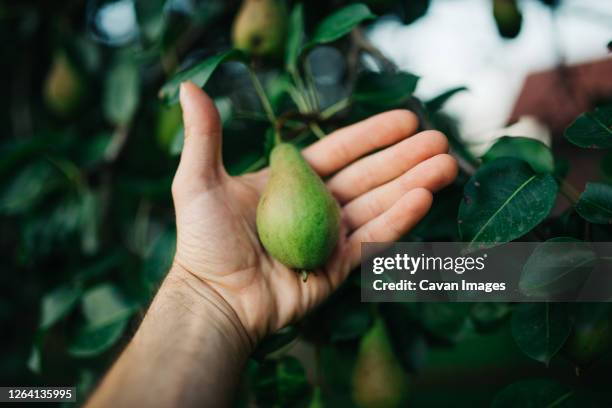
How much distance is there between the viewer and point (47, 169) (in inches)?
49.6

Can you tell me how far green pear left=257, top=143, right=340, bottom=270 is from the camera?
673 mm

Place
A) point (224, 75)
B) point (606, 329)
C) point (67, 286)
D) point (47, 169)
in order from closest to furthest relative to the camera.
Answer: point (606, 329)
point (67, 286)
point (47, 169)
point (224, 75)

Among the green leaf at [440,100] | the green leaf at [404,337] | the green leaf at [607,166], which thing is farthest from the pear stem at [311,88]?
the green leaf at [607,166]

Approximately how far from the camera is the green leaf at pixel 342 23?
78cm

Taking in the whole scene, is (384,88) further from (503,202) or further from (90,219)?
(90,219)

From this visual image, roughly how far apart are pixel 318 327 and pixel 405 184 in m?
0.33

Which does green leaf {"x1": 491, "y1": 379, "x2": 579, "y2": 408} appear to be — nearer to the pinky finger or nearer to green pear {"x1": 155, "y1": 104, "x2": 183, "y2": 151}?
the pinky finger

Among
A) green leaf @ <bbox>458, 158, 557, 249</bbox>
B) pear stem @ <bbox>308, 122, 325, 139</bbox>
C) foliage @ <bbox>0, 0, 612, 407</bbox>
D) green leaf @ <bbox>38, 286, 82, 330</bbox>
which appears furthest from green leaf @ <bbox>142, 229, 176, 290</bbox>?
green leaf @ <bbox>458, 158, 557, 249</bbox>

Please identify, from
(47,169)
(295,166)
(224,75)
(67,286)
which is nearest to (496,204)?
(295,166)

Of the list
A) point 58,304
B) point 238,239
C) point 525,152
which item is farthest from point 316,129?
point 58,304

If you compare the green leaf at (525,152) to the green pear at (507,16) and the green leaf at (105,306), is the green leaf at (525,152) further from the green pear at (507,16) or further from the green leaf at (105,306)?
the green leaf at (105,306)

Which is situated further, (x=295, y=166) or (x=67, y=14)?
(x=67, y=14)

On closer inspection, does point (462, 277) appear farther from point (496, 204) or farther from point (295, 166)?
point (295, 166)

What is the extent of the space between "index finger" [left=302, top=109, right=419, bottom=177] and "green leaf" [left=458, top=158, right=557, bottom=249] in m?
0.20
